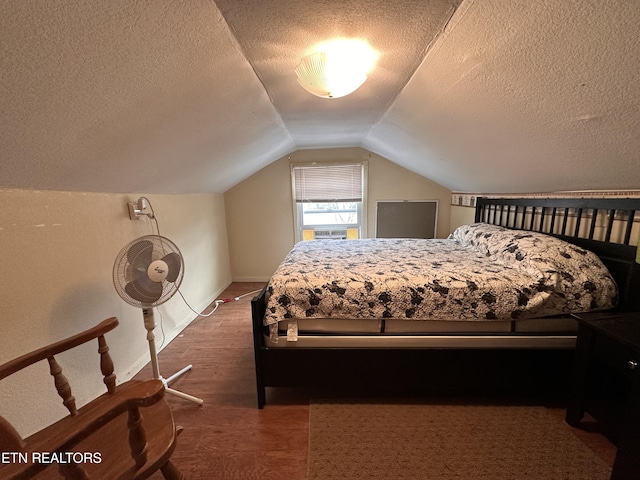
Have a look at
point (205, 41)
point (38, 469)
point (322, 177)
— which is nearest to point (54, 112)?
point (205, 41)

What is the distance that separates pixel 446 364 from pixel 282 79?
1988 millimetres

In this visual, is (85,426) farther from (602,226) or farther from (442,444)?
(602,226)

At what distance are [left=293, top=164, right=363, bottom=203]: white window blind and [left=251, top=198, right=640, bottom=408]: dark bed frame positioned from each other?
7.94 ft

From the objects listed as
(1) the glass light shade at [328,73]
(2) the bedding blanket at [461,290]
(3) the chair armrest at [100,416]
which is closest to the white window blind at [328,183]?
(2) the bedding blanket at [461,290]

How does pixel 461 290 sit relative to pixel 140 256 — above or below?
below

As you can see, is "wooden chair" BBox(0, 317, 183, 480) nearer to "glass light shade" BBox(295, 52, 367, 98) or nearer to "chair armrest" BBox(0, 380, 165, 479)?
"chair armrest" BBox(0, 380, 165, 479)

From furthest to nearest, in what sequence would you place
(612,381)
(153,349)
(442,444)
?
(153,349) < (612,381) < (442,444)

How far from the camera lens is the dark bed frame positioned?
1.54m

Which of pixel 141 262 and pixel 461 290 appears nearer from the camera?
pixel 141 262

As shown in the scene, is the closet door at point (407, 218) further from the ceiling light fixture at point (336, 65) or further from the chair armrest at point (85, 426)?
the chair armrest at point (85, 426)

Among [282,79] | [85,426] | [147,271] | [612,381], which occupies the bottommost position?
[612,381]

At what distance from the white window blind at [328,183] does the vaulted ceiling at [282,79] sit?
68.4 inches

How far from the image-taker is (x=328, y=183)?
3.76 m

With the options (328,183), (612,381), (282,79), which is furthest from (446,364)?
(328,183)
